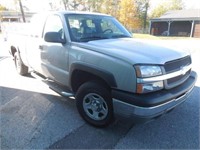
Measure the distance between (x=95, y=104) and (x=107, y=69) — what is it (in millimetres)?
766

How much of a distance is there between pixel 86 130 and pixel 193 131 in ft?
5.70

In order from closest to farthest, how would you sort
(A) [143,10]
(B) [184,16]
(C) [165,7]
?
(B) [184,16], (A) [143,10], (C) [165,7]

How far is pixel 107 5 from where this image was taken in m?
49.7

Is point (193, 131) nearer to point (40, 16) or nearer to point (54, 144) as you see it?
point (54, 144)

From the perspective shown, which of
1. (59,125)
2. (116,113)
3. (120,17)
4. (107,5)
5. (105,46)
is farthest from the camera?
(107,5)

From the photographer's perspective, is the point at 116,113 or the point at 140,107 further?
the point at 116,113

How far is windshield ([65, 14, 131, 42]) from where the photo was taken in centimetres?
371

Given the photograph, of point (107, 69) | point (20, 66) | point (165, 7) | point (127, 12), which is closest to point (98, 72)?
point (107, 69)

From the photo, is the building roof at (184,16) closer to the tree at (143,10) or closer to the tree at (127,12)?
the tree at (127,12)

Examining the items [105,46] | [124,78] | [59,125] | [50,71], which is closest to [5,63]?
[50,71]

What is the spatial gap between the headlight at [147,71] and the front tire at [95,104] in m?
0.63

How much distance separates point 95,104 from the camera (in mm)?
3346

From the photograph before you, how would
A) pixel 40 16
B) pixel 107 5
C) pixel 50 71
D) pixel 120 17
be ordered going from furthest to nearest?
pixel 107 5 → pixel 120 17 → pixel 40 16 → pixel 50 71

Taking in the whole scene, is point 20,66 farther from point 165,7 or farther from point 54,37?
point 165,7
